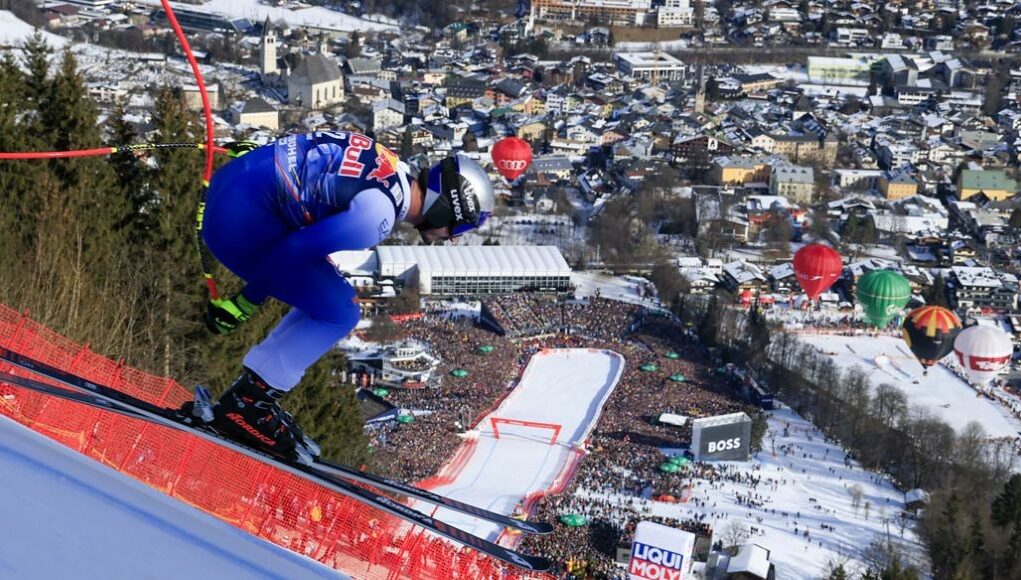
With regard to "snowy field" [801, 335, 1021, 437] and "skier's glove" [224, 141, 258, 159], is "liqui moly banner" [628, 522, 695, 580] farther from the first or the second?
"snowy field" [801, 335, 1021, 437]

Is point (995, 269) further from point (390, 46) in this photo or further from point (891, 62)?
point (390, 46)

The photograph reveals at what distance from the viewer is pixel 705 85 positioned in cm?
2992

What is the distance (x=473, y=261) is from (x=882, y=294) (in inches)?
217

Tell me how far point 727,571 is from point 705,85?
23609mm

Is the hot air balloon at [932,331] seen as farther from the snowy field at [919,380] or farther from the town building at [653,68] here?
the town building at [653,68]

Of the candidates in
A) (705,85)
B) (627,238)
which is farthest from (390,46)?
(627,238)

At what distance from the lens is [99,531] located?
1665mm

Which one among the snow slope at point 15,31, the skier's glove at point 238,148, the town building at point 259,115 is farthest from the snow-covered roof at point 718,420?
the snow slope at point 15,31

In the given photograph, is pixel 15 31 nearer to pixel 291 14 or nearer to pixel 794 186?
pixel 291 14

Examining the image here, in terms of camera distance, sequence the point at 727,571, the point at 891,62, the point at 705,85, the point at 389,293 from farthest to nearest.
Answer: the point at 891,62 → the point at 705,85 → the point at 389,293 → the point at 727,571

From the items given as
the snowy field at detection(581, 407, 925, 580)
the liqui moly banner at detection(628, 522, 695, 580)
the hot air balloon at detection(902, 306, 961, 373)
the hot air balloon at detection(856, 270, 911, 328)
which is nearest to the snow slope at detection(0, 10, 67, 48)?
the hot air balloon at detection(856, 270, 911, 328)

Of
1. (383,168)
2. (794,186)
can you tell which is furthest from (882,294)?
(383,168)

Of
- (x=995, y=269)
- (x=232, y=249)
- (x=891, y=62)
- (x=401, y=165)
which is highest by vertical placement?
(x=401, y=165)

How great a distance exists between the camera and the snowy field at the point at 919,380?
12758 millimetres
